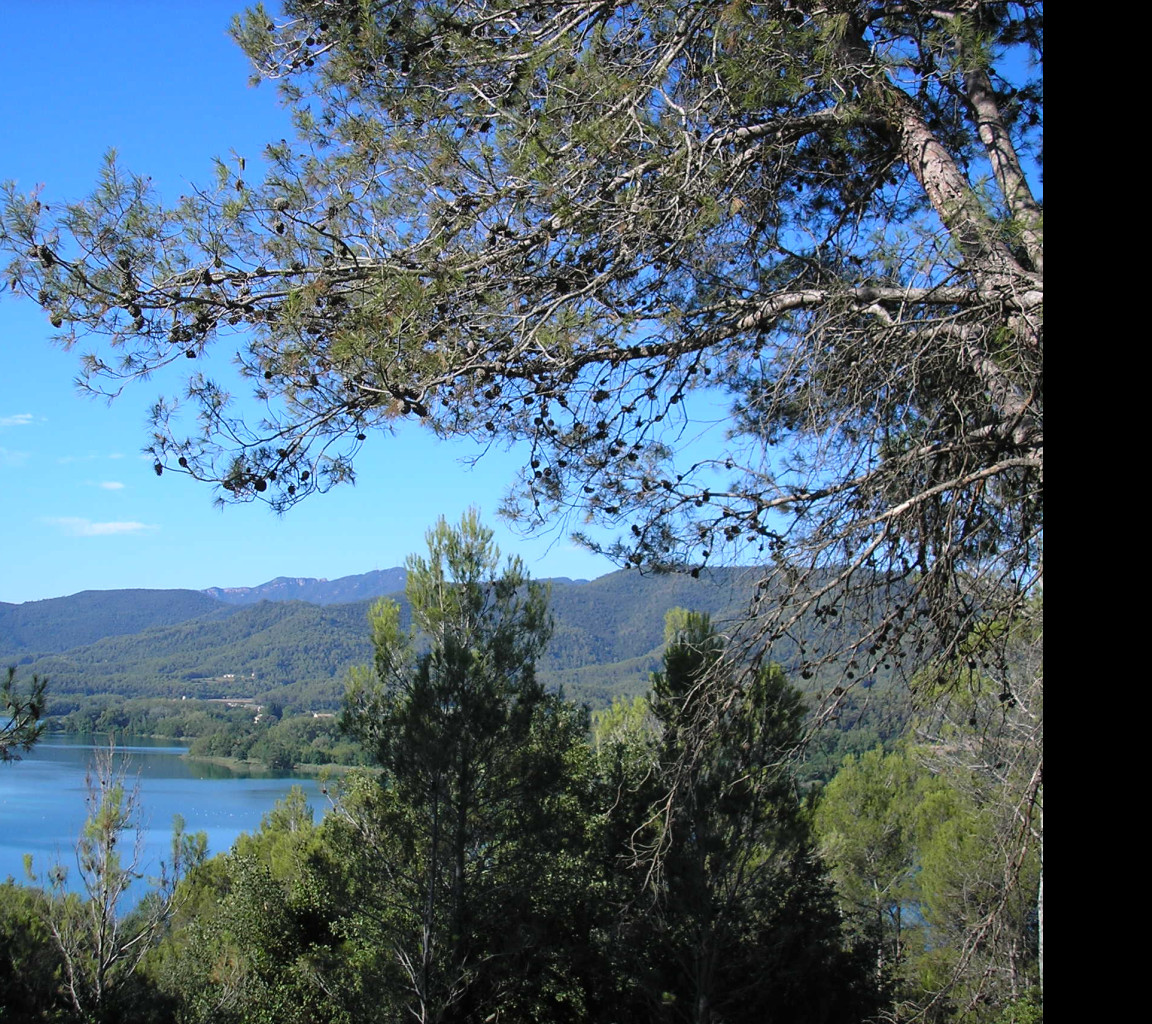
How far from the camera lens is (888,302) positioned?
312 cm

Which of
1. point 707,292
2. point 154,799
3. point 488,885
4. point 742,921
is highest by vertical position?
point 707,292

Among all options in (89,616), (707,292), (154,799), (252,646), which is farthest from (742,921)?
(89,616)

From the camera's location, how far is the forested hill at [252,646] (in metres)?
59.7

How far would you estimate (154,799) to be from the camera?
46969 millimetres

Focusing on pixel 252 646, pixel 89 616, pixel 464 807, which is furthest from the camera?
pixel 89 616

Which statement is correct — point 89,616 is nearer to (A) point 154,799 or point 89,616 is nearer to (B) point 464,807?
(A) point 154,799

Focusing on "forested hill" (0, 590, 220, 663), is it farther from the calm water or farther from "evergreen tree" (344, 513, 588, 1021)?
"evergreen tree" (344, 513, 588, 1021)

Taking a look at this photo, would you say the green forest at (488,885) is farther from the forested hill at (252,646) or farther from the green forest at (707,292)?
the forested hill at (252,646)

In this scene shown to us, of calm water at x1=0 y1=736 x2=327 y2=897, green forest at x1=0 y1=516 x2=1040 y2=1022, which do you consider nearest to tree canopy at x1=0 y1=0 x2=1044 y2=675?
green forest at x1=0 y1=516 x2=1040 y2=1022

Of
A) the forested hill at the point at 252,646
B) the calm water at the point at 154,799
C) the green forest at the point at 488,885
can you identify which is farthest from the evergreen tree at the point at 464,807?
the forested hill at the point at 252,646

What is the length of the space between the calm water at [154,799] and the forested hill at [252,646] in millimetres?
5149

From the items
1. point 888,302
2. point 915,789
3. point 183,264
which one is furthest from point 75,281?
point 915,789

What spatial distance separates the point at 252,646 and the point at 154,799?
152 feet
